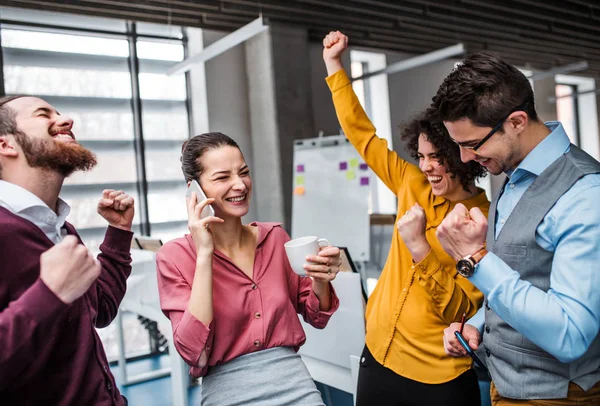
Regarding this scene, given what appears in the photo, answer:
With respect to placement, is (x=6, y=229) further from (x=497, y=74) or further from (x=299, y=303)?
(x=497, y=74)

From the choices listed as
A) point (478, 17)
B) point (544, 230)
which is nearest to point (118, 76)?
point (478, 17)

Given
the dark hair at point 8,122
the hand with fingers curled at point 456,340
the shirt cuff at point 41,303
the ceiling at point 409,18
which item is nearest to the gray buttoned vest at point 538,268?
the hand with fingers curled at point 456,340

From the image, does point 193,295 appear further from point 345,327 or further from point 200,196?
point 345,327

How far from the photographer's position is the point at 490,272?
1232 millimetres

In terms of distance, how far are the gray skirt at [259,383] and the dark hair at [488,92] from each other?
832 mm

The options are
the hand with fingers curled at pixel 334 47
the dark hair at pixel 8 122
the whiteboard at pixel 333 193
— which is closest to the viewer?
the dark hair at pixel 8 122

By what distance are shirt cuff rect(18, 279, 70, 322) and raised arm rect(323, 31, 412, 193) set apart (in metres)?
1.42

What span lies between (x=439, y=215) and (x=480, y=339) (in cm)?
52

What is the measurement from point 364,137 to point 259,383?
3.81 ft

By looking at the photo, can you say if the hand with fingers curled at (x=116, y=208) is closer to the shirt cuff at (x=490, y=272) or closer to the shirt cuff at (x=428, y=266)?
the shirt cuff at (x=428, y=266)

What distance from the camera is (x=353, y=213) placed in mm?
5973

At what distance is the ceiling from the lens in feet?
18.8

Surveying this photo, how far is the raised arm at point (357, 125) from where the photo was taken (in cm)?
221

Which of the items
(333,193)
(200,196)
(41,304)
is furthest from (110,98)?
(41,304)
